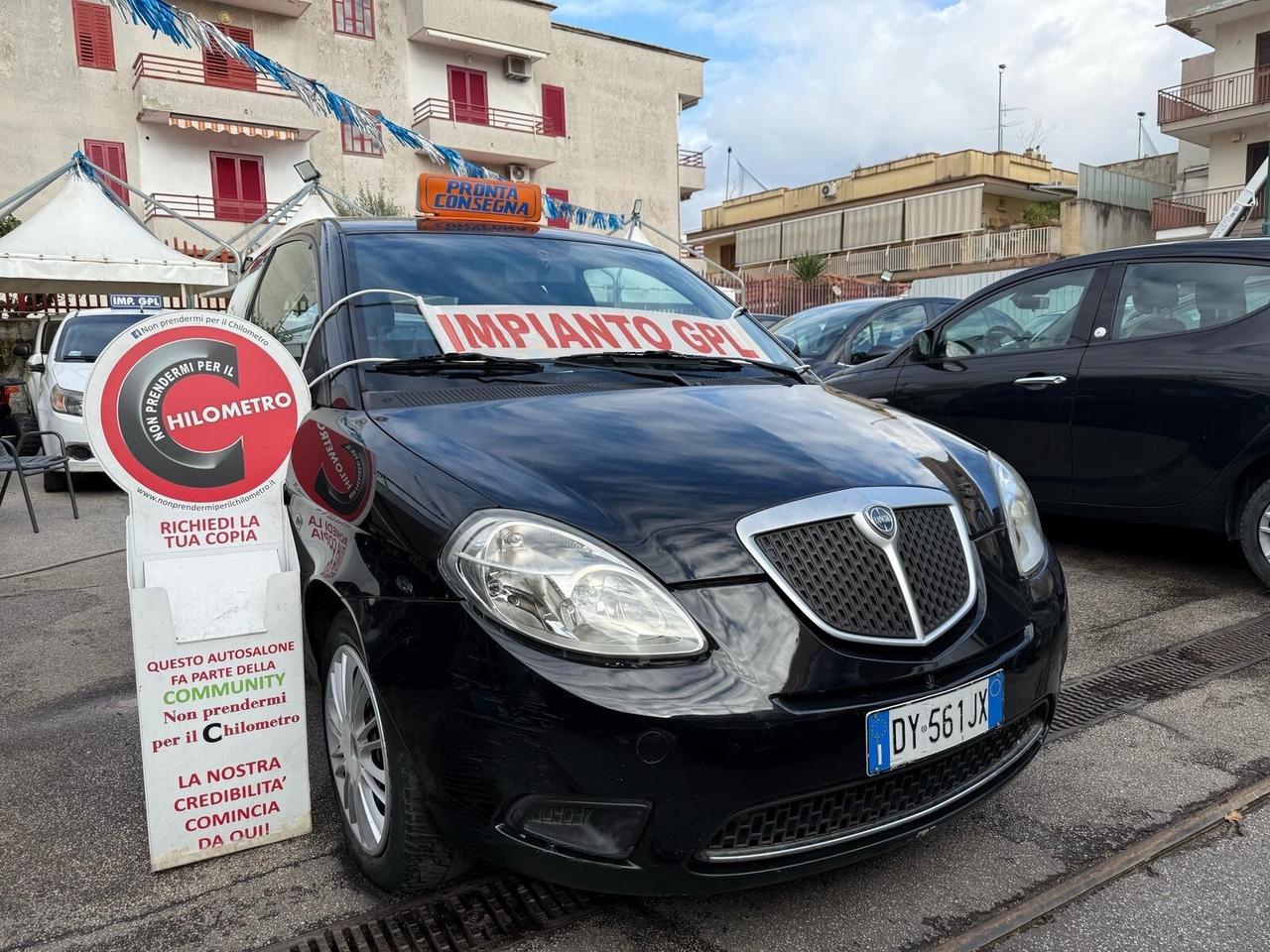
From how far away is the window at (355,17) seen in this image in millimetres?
25531

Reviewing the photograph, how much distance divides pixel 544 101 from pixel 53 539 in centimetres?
2499

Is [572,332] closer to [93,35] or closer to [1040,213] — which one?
[93,35]

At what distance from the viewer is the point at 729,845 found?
1.79 meters

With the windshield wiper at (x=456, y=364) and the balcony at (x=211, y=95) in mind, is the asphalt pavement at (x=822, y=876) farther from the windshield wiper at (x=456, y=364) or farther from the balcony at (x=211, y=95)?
the balcony at (x=211, y=95)

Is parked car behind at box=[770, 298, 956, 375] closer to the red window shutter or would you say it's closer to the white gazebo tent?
the white gazebo tent

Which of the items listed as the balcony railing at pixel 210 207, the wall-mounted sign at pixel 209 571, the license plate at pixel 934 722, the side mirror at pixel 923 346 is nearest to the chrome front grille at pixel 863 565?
the license plate at pixel 934 722

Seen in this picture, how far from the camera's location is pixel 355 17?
1014 inches

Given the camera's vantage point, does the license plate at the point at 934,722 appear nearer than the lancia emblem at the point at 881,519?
Yes

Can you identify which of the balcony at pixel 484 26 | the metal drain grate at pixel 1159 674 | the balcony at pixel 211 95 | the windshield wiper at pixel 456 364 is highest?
the balcony at pixel 484 26

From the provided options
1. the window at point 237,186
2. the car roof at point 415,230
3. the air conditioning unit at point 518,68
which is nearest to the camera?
the car roof at point 415,230

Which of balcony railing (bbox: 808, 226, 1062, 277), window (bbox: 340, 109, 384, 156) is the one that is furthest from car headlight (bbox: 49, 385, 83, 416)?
balcony railing (bbox: 808, 226, 1062, 277)

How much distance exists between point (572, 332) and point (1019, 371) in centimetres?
292

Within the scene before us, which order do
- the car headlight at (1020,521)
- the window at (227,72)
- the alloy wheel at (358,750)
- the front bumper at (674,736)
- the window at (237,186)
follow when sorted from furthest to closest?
the window at (237,186)
the window at (227,72)
the car headlight at (1020,521)
the alloy wheel at (358,750)
the front bumper at (674,736)

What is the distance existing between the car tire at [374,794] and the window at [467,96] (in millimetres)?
26848
